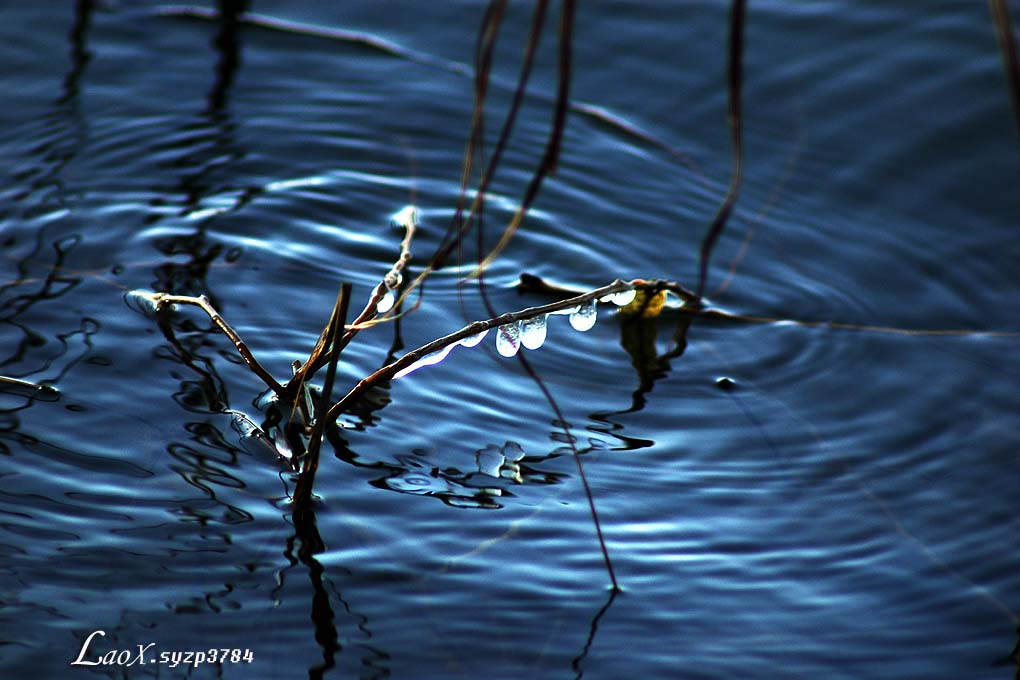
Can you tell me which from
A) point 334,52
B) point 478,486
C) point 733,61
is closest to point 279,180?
point 334,52

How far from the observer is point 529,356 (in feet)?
6.52

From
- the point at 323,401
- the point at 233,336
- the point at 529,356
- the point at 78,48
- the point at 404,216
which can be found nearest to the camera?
the point at 323,401

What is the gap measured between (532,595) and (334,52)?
1.89m

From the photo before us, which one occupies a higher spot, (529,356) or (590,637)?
(529,356)

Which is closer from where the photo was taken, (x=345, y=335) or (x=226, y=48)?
(x=345, y=335)

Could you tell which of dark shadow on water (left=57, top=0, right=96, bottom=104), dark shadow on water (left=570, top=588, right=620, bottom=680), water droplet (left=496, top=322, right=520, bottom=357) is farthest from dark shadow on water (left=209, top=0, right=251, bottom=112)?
dark shadow on water (left=570, top=588, right=620, bottom=680)

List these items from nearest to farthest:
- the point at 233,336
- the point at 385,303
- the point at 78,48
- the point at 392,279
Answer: the point at 233,336 → the point at 392,279 → the point at 385,303 → the point at 78,48

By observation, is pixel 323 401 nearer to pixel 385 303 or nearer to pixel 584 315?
pixel 584 315

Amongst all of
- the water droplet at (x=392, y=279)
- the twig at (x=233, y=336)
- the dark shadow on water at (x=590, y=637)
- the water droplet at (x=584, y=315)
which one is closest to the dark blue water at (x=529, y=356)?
the dark shadow on water at (x=590, y=637)

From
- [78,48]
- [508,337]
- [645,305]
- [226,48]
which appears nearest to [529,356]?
[645,305]

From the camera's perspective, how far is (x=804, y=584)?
1567 millimetres

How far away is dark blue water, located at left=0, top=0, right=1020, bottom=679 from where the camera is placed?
1.48 metres

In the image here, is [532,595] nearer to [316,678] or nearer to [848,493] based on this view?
[316,678]

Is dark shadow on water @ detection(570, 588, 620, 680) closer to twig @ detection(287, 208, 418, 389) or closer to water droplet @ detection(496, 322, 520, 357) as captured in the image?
water droplet @ detection(496, 322, 520, 357)
